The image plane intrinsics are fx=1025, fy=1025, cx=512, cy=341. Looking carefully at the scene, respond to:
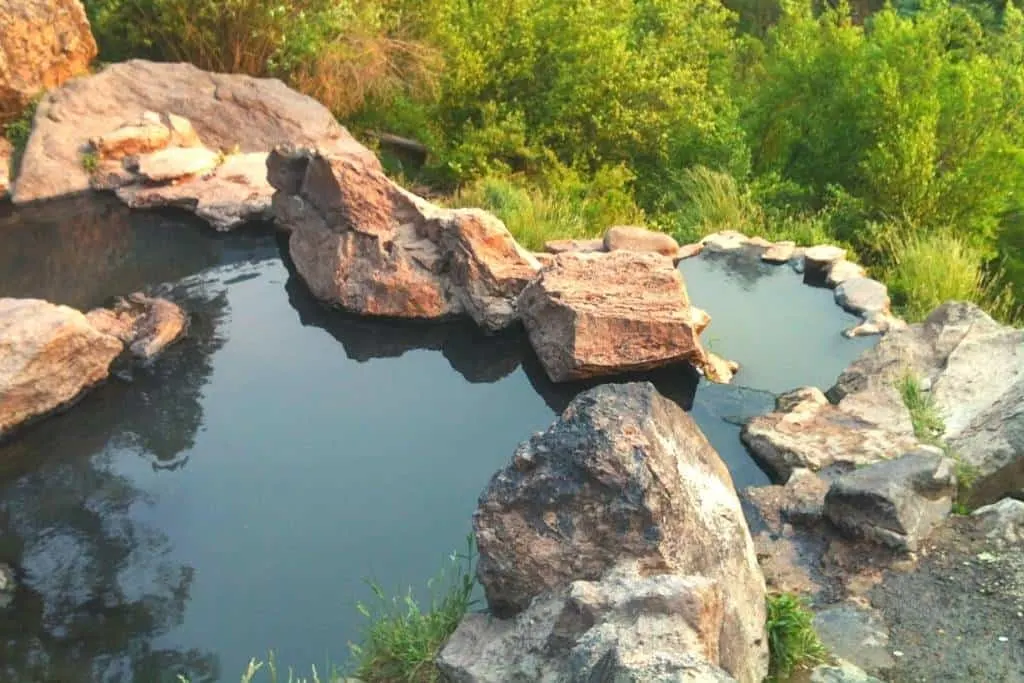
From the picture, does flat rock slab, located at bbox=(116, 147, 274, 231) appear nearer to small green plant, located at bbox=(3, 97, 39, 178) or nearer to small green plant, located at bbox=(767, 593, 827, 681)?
small green plant, located at bbox=(3, 97, 39, 178)

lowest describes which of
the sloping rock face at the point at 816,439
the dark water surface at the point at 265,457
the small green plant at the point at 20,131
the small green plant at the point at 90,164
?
the dark water surface at the point at 265,457

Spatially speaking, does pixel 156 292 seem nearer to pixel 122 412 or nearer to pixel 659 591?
pixel 122 412

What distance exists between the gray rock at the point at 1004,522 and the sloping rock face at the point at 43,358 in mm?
5597

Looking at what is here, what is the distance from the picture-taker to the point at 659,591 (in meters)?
3.50

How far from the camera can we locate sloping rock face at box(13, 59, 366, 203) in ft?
36.9

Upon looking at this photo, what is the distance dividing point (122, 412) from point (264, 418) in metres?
1.01

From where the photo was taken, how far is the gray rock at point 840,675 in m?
3.90

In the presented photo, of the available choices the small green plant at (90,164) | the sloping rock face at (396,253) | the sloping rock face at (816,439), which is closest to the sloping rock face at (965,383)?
the sloping rock face at (816,439)

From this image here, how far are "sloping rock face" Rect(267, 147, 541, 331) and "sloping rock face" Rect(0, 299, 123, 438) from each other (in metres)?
1.89

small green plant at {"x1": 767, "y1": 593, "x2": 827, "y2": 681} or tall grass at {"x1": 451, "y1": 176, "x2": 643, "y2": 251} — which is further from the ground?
tall grass at {"x1": 451, "y1": 176, "x2": 643, "y2": 251}

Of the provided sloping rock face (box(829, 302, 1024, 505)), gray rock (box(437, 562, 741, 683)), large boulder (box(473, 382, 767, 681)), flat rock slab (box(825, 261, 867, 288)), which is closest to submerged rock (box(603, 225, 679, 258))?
flat rock slab (box(825, 261, 867, 288))

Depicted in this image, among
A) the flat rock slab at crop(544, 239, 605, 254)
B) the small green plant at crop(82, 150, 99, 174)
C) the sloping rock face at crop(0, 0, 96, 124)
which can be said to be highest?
the sloping rock face at crop(0, 0, 96, 124)

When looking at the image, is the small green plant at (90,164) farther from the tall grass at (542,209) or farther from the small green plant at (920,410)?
the small green plant at (920,410)

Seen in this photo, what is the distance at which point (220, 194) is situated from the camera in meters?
10.4
